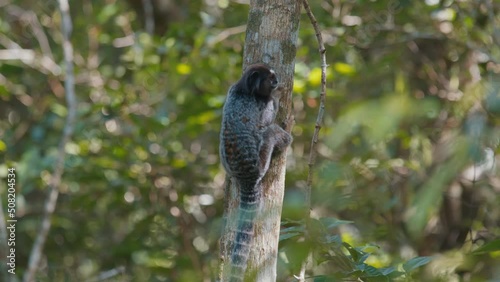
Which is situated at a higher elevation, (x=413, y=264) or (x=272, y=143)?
(x=272, y=143)

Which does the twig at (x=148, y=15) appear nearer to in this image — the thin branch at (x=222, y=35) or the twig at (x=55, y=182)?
the thin branch at (x=222, y=35)

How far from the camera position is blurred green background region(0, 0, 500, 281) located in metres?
6.07

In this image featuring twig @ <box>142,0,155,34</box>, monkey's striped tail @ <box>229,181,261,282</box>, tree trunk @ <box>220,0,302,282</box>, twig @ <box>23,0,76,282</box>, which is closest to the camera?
monkey's striped tail @ <box>229,181,261,282</box>

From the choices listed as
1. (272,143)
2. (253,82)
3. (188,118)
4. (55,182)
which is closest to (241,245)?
(272,143)

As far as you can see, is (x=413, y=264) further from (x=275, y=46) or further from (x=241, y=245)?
(x=275, y=46)

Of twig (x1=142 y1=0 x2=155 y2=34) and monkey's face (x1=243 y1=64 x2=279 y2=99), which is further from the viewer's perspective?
twig (x1=142 y1=0 x2=155 y2=34)

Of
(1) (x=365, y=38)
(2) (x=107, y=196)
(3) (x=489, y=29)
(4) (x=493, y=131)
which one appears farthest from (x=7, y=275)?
(4) (x=493, y=131)

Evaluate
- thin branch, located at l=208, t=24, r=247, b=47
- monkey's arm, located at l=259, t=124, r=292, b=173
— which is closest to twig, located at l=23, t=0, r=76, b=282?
thin branch, located at l=208, t=24, r=247, b=47

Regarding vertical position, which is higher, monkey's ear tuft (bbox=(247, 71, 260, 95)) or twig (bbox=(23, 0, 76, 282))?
monkey's ear tuft (bbox=(247, 71, 260, 95))

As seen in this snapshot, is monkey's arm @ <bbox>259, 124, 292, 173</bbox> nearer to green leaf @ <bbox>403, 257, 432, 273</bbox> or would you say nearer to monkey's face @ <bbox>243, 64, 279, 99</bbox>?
monkey's face @ <bbox>243, 64, 279, 99</bbox>

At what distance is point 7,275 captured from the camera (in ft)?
19.3

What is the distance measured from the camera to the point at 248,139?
13.2 feet

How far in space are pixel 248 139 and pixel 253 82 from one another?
356mm

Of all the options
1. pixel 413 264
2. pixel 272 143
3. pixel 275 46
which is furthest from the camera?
pixel 272 143
